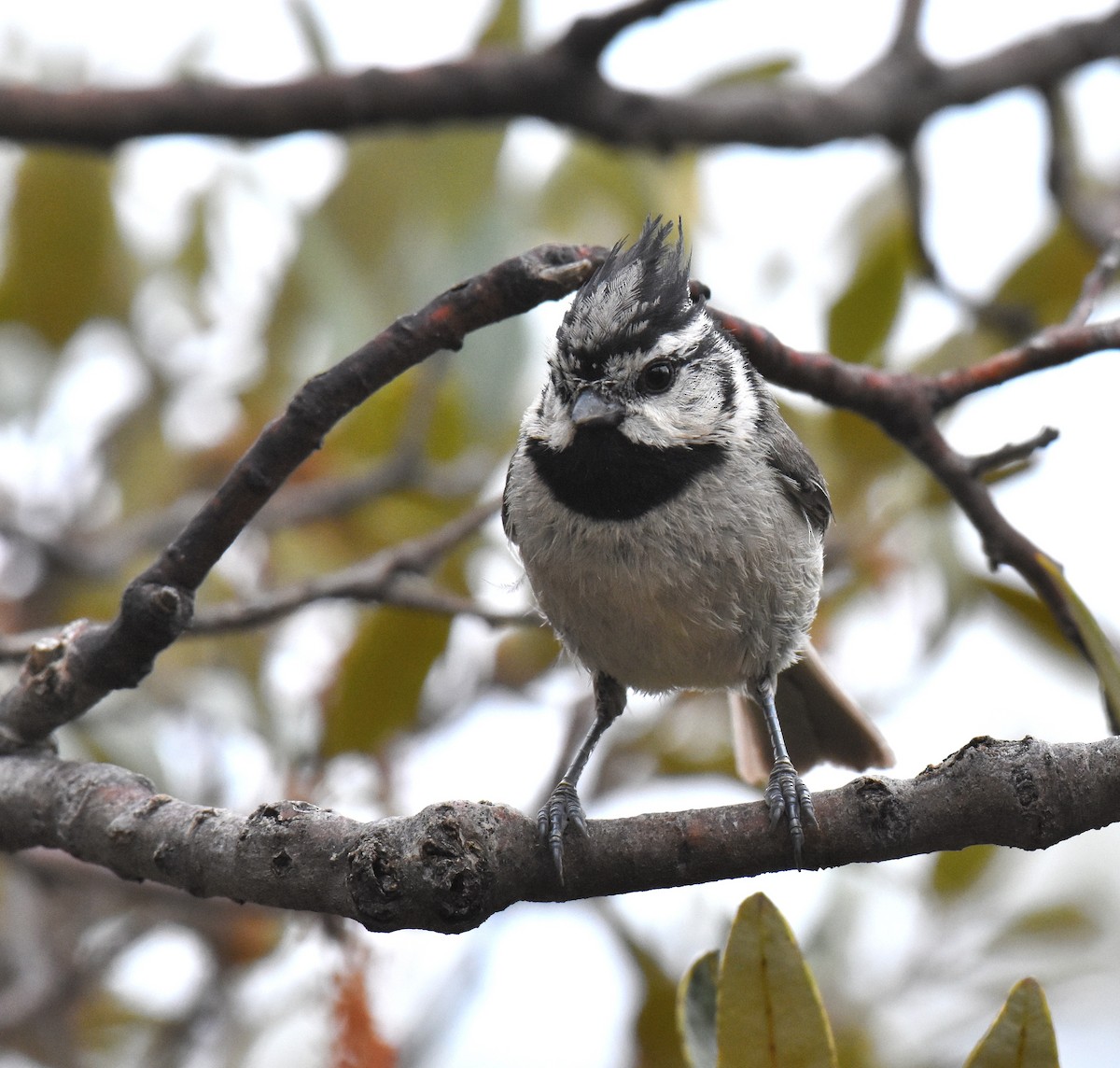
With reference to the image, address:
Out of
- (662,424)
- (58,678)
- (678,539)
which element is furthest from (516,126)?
(58,678)

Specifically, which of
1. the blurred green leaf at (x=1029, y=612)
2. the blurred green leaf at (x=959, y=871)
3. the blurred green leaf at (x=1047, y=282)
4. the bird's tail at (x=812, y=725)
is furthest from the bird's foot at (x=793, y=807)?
the blurred green leaf at (x=1047, y=282)

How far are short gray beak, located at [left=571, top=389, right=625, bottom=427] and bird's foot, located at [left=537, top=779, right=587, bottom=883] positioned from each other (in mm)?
871

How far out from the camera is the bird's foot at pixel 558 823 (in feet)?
5.95

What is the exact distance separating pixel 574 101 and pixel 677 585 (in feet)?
5.11

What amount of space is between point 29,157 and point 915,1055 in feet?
11.4

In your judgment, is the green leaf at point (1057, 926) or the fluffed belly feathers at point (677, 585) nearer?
the fluffed belly feathers at point (677, 585)

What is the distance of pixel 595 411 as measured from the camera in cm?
273

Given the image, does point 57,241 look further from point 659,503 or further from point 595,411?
point 659,503

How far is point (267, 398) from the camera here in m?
4.44

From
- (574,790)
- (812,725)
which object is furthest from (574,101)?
(574,790)

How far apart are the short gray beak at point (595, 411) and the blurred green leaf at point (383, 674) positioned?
0.66 metres

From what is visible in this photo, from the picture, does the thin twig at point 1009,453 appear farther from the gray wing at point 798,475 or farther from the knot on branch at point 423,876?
the knot on branch at point 423,876

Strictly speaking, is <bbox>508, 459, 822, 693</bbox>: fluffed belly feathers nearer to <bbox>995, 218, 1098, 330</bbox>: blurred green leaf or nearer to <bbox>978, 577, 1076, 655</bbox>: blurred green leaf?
<bbox>978, 577, 1076, 655</bbox>: blurred green leaf

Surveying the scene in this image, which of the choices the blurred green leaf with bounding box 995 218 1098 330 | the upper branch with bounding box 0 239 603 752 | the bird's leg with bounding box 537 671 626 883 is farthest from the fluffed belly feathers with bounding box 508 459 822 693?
the blurred green leaf with bounding box 995 218 1098 330
